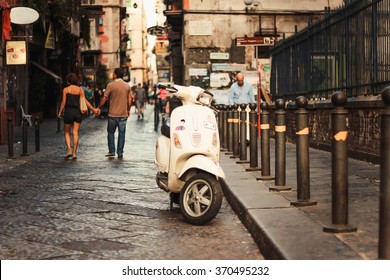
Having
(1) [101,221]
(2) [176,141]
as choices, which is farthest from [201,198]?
(1) [101,221]

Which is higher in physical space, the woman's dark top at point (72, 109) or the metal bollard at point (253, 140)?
the woman's dark top at point (72, 109)

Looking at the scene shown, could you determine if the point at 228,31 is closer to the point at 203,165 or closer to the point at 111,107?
the point at 111,107

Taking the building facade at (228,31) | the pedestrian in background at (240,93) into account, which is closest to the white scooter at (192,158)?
the pedestrian in background at (240,93)

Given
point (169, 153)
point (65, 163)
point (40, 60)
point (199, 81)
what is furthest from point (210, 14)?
point (169, 153)

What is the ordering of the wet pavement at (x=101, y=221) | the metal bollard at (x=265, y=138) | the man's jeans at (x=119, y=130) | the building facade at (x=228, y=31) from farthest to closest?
the building facade at (x=228, y=31) < the man's jeans at (x=119, y=130) < the metal bollard at (x=265, y=138) < the wet pavement at (x=101, y=221)

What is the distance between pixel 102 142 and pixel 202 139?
11.9 metres

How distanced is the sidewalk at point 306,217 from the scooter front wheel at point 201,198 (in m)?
0.32

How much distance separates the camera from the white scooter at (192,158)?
6.12m

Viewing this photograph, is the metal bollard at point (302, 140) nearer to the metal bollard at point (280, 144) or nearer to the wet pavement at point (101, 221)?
the wet pavement at point (101, 221)

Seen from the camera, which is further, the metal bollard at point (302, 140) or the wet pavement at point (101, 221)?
the metal bollard at point (302, 140)

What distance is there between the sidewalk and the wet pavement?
7.7 inches

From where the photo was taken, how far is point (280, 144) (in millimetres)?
7043

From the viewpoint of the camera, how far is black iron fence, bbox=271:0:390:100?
9672mm

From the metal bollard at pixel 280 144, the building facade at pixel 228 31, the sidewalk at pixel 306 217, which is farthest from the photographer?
the building facade at pixel 228 31
